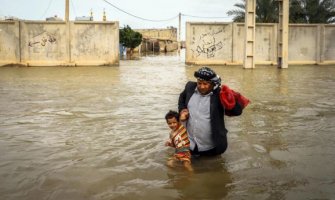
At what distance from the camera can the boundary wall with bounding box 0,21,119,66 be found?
22630 mm

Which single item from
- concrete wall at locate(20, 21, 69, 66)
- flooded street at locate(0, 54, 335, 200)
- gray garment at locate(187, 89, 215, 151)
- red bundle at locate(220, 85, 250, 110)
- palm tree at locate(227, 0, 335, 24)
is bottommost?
flooded street at locate(0, 54, 335, 200)

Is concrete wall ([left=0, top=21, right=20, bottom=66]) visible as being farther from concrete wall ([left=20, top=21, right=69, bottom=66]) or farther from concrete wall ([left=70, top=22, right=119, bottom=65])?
concrete wall ([left=70, top=22, right=119, bottom=65])

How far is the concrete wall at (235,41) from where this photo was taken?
24172mm

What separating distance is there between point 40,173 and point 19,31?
781 inches

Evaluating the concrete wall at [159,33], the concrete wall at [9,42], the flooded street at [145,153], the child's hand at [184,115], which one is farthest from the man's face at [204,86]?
the concrete wall at [159,33]

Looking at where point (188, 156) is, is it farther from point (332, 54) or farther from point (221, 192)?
point (332, 54)

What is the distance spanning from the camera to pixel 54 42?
2278cm

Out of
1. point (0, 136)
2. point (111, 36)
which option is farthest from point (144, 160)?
point (111, 36)

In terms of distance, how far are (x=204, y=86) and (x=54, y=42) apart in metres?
19.6

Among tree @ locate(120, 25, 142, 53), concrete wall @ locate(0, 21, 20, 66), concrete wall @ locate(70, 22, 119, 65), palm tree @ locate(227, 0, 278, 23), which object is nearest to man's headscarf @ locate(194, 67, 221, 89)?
concrete wall @ locate(70, 22, 119, 65)

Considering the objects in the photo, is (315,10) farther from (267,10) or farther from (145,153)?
(145,153)

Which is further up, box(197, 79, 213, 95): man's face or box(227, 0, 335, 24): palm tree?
box(227, 0, 335, 24): palm tree

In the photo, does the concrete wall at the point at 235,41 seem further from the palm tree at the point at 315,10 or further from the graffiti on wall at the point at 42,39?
the graffiti on wall at the point at 42,39

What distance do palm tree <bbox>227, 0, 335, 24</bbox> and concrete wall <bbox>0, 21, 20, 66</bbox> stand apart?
51.8 ft
